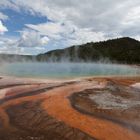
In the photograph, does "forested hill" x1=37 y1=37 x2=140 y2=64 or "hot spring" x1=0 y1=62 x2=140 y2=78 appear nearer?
"hot spring" x1=0 y1=62 x2=140 y2=78

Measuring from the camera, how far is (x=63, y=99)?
591 inches

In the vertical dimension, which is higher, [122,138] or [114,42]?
[114,42]

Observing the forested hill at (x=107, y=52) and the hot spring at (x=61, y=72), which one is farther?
the forested hill at (x=107, y=52)

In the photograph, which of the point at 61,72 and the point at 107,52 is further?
the point at 107,52

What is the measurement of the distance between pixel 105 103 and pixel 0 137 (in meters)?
6.90

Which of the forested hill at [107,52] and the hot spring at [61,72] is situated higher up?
the forested hill at [107,52]

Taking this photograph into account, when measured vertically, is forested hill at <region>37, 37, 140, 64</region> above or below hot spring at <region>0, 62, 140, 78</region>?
above

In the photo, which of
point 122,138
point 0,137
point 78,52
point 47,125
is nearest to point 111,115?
point 122,138

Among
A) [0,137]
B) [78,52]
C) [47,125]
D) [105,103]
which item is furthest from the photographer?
[78,52]

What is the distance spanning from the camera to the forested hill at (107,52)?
90438 mm

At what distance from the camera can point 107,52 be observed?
10244 cm

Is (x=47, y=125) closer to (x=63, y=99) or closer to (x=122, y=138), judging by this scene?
(x=122, y=138)

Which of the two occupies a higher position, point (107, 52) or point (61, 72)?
point (107, 52)

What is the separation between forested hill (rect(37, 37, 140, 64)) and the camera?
297ft
